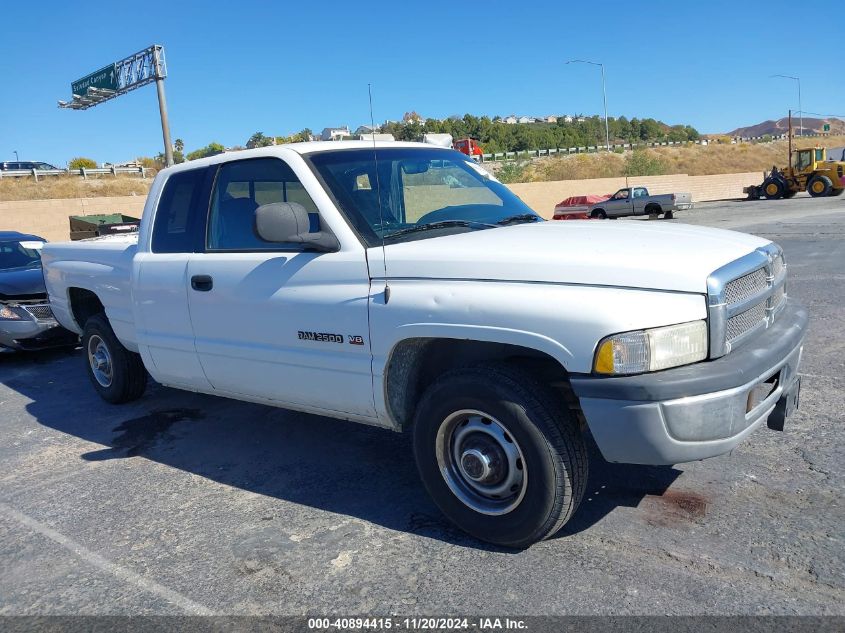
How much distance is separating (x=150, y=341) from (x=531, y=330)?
3031 millimetres

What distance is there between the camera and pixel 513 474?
3.23 metres

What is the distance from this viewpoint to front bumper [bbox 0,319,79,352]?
7.81 m

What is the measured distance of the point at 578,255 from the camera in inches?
122

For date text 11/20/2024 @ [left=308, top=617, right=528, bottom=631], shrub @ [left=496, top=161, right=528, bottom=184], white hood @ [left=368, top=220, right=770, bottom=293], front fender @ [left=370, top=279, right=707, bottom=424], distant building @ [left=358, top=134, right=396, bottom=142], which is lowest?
date text 11/20/2024 @ [left=308, top=617, right=528, bottom=631]

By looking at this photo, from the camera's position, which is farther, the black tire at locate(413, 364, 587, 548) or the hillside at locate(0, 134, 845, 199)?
the hillside at locate(0, 134, 845, 199)

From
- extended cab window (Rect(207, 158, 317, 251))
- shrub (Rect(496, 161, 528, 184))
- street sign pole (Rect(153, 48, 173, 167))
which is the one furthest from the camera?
shrub (Rect(496, 161, 528, 184))

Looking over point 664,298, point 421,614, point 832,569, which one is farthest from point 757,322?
point 421,614

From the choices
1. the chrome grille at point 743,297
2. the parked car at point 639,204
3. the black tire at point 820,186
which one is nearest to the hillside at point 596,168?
the parked car at point 639,204

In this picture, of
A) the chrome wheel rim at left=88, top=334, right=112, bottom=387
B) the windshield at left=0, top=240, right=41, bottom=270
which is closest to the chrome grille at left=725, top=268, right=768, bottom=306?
the chrome wheel rim at left=88, top=334, right=112, bottom=387

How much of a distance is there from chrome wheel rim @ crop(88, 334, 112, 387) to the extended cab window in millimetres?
2206

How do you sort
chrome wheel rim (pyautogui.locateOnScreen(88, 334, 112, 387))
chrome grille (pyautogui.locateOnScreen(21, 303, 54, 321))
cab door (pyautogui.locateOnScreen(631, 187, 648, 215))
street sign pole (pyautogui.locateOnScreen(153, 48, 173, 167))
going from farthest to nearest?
cab door (pyautogui.locateOnScreen(631, 187, 648, 215)) < street sign pole (pyautogui.locateOnScreen(153, 48, 173, 167)) < chrome grille (pyautogui.locateOnScreen(21, 303, 54, 321)) < chrome wheel rim (pyautogui.locateOnScreen(88, 334, 112, 387))

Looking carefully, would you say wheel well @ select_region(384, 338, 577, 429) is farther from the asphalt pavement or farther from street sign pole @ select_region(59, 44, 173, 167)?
street sign pole @ select_region(59, 44, 173, 167)

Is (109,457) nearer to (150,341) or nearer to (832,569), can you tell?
(150,341)

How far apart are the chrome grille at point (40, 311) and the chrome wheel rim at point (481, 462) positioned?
20.8 ft
